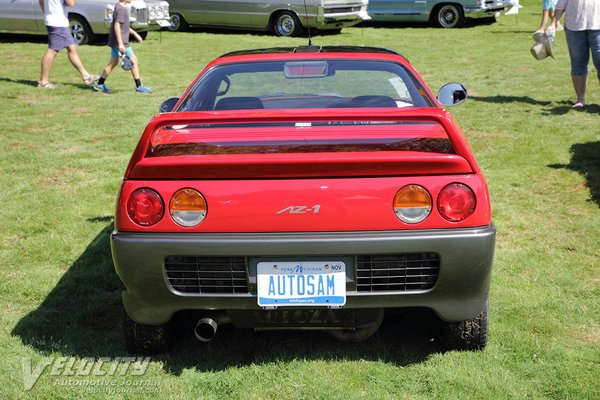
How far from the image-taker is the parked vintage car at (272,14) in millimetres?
18438

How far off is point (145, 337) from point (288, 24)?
51.8 ft

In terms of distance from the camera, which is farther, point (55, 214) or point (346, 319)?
point (55, 214)

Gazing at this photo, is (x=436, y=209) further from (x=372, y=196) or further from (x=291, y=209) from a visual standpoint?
(x=291, y=209)

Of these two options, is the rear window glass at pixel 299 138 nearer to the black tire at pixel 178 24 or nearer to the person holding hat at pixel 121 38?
the person holding hat at pixel 121 38

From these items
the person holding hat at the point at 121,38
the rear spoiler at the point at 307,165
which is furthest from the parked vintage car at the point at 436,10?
the rear spoiler at the point at 307,165

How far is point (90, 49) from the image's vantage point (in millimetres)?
15820

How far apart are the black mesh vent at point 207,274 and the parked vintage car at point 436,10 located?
18.7 m

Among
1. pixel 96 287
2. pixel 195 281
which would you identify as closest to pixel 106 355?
pixel 195 281

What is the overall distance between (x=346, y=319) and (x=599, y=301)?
160 centimetres

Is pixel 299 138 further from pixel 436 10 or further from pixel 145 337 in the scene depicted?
pixel 436 10

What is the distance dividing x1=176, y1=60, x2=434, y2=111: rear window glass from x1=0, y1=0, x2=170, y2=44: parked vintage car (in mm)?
12017

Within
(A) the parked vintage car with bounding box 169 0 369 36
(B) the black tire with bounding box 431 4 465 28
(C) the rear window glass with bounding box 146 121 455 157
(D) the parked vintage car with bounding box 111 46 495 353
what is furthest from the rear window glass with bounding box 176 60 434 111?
(B) the black tire with bounding box 431 4 465 28

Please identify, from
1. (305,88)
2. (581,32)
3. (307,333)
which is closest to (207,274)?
(307,333)

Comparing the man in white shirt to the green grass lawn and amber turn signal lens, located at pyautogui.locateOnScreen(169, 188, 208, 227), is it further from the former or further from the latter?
amber turn signal lens, located at pyautogui.locateOnScreen(169, 188, 208, 227)
